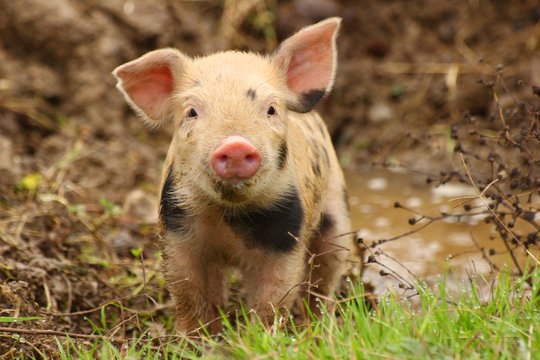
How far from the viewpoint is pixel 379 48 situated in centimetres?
960

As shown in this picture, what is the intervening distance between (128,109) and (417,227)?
3.32m

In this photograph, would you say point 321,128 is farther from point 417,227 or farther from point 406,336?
point 406,336

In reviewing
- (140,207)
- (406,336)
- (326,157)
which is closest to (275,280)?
(406,336)

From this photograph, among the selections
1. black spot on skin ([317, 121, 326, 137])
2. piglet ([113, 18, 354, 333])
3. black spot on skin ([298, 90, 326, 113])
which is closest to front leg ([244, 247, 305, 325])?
piglet ([113, 18, 354, 333])

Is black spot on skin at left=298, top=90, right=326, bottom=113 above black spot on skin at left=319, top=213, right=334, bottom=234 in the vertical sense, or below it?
above

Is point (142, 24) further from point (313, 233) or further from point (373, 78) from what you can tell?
point (313, 233)

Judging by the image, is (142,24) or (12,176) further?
(142,24)

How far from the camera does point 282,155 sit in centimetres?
436

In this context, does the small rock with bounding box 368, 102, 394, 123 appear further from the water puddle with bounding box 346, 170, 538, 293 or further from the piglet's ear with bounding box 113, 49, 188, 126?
the piglet's ear with bounding box 113, 49, 188, 126

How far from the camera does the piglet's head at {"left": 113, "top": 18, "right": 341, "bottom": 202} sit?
13.2 feet

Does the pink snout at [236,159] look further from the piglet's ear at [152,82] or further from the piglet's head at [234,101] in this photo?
the piglet's ear at [152,82]

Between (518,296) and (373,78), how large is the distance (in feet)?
18.8

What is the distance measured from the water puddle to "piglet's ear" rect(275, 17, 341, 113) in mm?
888

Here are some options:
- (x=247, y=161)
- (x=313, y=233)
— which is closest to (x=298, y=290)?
(x=313, y=233)
